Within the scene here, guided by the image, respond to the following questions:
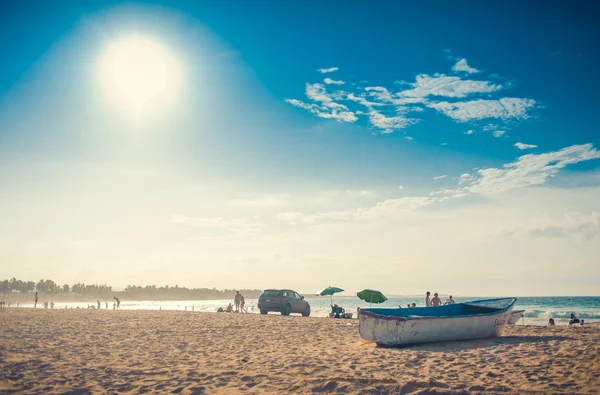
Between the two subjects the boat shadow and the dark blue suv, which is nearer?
the boat shadow

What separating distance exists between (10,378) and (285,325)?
1186 centimetres

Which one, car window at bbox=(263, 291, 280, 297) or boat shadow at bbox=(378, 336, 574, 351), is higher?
car window at bbox=(263, 291, 280, 297)

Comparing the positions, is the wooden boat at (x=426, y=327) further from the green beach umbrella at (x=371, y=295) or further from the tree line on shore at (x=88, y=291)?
the tree line on shore at (x=88, y=291)

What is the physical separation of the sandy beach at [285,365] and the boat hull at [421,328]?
0.37m

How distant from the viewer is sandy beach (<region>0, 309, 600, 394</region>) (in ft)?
22.5

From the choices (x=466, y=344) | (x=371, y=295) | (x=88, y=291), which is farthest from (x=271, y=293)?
(x=88, y=291)

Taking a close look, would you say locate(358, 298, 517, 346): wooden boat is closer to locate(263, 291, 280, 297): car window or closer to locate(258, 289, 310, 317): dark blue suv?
locate(258, 289, 310, 317): dark blue suv

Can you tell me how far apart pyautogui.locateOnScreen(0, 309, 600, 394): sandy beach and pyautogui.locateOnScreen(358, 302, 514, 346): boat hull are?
14.5 inches

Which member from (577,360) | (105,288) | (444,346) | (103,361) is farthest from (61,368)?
(105,288)

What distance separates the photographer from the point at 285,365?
28.8ft

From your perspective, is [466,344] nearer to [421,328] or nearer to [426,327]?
[426,327]

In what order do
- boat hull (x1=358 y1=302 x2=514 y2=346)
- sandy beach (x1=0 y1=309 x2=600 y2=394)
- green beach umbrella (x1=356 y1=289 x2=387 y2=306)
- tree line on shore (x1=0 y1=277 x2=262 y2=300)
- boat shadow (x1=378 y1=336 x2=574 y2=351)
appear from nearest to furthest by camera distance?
sandy beach (x1=0 y1=309 x2=600 y2=394), boat shadow (x1=378 y1=336 x2=574 y2=351), boat hull (x1=358 y1=302 x2=514 y2=346), green beach umbrella (x1=356 y1=289 x2=387 y2=306), tree line on shore (x1=0 y1=277 x2=262 y2=300)

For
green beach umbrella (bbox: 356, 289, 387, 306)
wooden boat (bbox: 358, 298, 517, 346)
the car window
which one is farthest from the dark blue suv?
wooden boat (bbox: 358, 298, 517, 346)

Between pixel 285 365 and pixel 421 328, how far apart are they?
4.75 m
